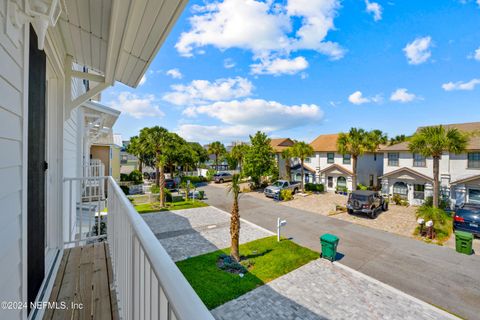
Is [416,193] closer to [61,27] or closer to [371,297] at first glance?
[371,297]

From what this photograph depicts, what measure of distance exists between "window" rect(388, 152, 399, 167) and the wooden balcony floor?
21.7 meters

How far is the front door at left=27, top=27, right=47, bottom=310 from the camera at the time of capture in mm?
1940

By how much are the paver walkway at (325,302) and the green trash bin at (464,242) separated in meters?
5.19

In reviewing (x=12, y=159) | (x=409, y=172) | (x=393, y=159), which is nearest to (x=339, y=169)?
(x=393, y=159)

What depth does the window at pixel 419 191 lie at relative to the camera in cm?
1681

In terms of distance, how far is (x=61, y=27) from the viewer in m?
2.89

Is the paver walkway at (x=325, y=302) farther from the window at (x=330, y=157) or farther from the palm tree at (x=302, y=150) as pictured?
the window at (x=330, y=157)

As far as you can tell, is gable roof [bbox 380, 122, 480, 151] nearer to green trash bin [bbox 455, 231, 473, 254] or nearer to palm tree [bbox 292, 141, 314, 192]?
palm tree [bbox 292, 141, 314, 192]

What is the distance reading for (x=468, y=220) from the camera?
10453 millimetres

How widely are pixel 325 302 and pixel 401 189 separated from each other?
16.8 metres

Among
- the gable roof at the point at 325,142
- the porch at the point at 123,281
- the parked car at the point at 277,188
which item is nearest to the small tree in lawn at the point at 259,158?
the parked car at the point at 277,188

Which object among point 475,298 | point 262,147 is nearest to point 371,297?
point 475,298

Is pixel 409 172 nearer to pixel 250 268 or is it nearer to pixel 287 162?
pixel 287 162

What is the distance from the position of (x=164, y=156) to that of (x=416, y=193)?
19946 mm
